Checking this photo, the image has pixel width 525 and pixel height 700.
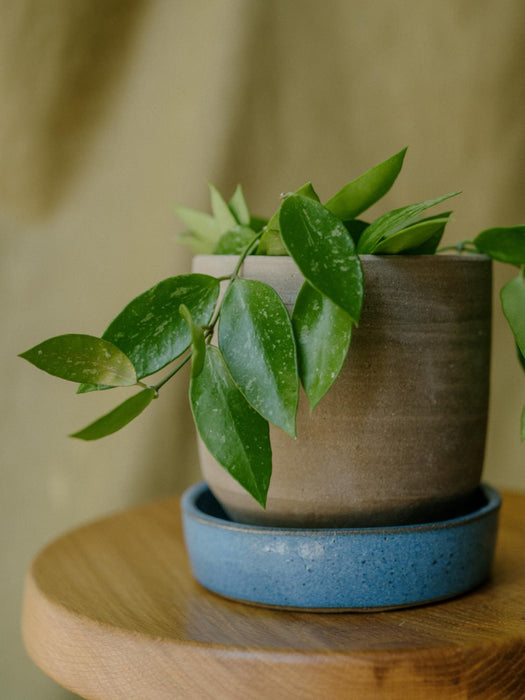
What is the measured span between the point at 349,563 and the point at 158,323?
0.72 ft

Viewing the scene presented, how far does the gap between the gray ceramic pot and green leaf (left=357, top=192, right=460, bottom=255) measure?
0.06 feet

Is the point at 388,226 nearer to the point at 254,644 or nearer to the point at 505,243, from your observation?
the point at 505,243

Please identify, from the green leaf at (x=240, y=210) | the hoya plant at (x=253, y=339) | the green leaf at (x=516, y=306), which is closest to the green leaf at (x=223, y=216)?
the green leaf at (x=240, y=210)

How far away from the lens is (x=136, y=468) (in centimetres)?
128

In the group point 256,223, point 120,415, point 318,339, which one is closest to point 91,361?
point 120,415

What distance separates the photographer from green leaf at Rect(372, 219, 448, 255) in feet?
1.74

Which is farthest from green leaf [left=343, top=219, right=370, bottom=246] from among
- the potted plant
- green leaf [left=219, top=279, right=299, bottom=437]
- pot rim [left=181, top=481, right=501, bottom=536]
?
pot rim [left=181, top=481, right=501, bottom=536]

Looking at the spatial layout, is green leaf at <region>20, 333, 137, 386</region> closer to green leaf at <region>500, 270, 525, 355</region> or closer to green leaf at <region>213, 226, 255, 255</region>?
green leaf at <region>213, 226, 255, 255</region>

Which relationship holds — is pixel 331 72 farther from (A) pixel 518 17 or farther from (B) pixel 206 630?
(B) pixel 206 630

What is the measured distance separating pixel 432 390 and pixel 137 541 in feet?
1.26

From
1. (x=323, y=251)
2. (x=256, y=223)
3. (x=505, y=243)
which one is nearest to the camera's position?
(x=323, y=251)

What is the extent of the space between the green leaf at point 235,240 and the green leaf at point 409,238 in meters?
0.12

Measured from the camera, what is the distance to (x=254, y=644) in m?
0.50

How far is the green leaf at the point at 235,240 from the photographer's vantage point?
2.07ft
